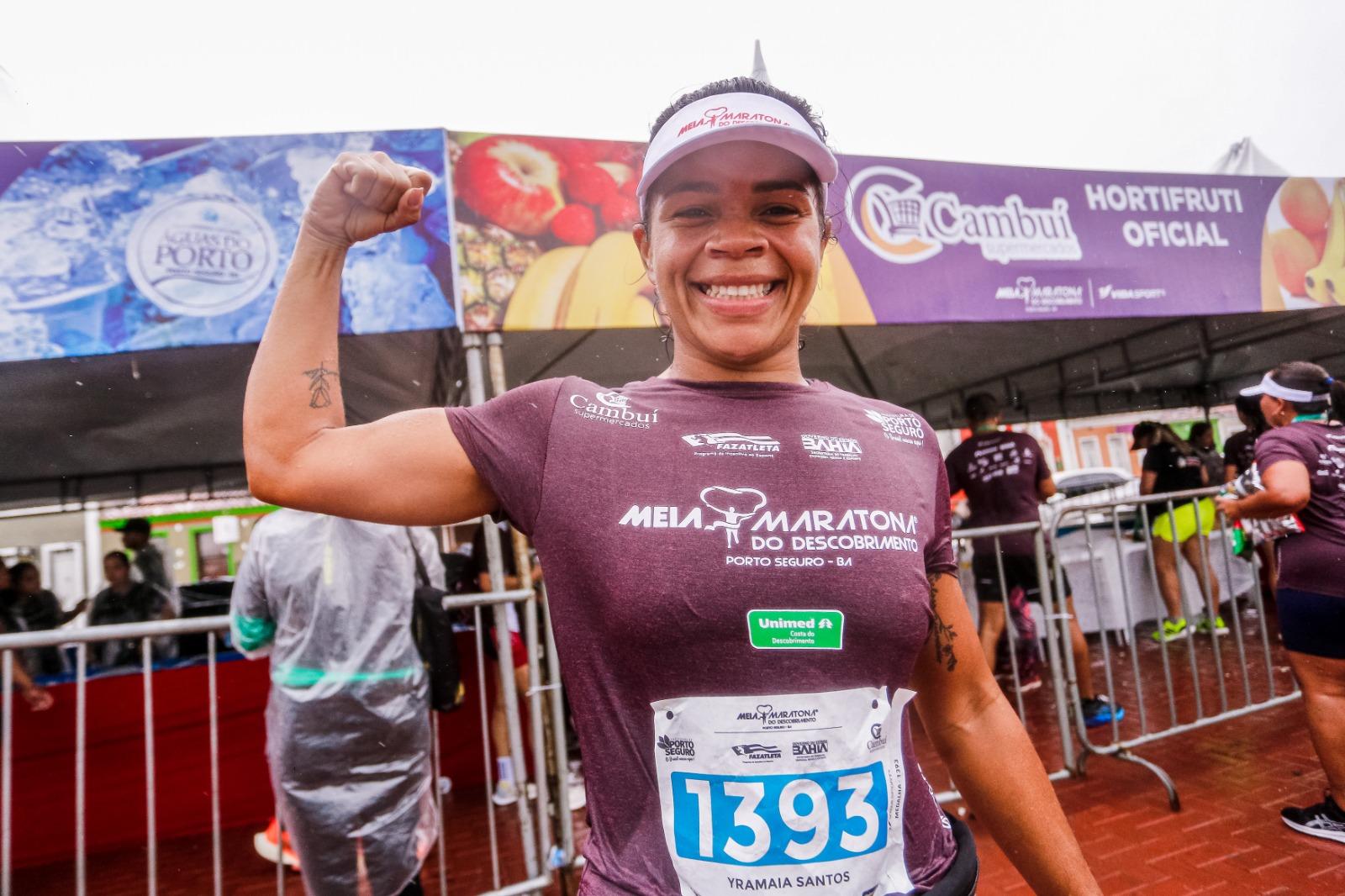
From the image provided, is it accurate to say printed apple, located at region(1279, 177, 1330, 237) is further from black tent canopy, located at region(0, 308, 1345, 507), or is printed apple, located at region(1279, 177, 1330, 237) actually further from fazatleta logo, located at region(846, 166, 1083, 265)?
fazatleta logo, located at region(846, 166, 1083, 265)

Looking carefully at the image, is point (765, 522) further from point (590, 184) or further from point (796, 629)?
point (590, 184)

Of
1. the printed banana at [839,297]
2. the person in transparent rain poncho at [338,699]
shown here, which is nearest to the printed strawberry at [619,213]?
the printed banana at [839,297]

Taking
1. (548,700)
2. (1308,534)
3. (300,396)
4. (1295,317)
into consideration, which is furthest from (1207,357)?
(300,396)

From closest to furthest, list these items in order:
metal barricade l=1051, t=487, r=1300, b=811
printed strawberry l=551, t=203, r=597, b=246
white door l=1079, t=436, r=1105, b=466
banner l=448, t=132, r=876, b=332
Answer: banner l=448, t=132, r=876, b=332 < printed strawberry l=551, t=203, r=597, b=246 < metal barricade l=1051, t=487, r=1300, b=811 < white door l=1079, t=436, r=1105, b=466

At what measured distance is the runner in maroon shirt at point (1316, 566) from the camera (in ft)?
11.0

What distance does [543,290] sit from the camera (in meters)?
3.86

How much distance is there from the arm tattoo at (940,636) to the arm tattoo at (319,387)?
3.26ft

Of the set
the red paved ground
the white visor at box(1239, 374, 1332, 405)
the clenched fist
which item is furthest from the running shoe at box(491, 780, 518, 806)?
the white visor at box(1239, 374, 1332, 405)

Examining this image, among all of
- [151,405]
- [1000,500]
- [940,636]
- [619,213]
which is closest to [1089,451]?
[1000,500]

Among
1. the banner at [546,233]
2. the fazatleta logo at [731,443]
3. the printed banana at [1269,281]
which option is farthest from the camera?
the printed banana at [1269,281]

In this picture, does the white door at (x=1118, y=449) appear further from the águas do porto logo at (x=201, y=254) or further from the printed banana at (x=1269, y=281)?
the águas do porto logo at (x=201, y=254)

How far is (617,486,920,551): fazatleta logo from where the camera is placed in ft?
3.40

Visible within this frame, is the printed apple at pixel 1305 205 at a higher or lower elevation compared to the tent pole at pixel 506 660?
higher

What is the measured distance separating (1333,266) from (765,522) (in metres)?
6.97
